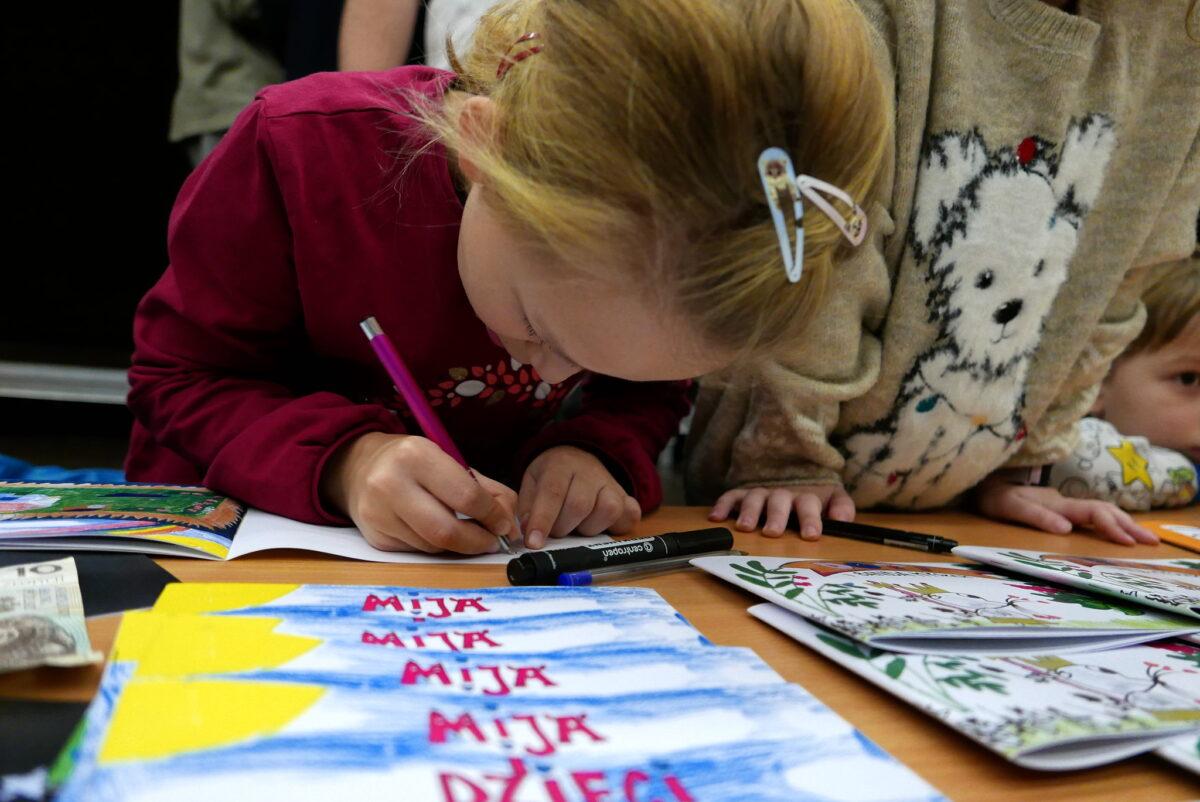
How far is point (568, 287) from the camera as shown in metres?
0.49

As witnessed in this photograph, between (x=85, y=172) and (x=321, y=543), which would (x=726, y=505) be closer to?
(x=321, y=543)

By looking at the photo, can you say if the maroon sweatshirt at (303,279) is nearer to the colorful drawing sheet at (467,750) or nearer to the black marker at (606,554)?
the black marker at (606,554)

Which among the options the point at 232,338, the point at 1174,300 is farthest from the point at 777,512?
the point at 1174,300

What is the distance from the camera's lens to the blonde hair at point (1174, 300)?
1.08m

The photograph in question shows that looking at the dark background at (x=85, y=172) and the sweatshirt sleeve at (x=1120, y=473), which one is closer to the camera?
the sweatshirt sleeve at (x=1120, y=473)

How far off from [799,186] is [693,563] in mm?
239

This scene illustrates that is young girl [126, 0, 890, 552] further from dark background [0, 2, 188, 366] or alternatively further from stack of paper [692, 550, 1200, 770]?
dark background [0, 2, 188, 366]

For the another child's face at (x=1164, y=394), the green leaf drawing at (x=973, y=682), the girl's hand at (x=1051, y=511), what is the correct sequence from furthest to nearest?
the another child's face at (x=1164, y=394)
the girl's hand at (x=1051, y=511)
the green leaf drawing at (x=973, y=682)

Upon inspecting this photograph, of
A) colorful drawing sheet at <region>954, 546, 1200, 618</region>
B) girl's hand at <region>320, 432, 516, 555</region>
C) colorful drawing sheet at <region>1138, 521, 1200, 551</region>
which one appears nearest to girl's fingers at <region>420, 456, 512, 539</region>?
girl's hand at <region>320, 432, 516, 555</region>

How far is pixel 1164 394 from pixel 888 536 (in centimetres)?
66

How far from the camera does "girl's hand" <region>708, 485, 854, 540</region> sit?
28.3 inches

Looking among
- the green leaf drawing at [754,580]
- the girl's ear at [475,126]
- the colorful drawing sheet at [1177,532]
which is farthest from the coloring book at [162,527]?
the colorful drawing sheet at [1177,532]

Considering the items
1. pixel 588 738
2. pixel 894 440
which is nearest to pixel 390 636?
pixel 588 738

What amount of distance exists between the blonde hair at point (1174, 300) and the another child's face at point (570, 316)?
2.68 ft
